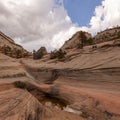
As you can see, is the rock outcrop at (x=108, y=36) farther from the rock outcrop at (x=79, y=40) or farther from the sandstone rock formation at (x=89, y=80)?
the sandstone rock formation at (x=89, y=80)

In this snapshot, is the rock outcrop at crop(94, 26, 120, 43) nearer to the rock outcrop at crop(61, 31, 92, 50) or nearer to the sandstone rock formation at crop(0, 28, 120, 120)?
the rock outcrop at crop(61, 31, 92, 50)

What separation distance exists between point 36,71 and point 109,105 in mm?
14036

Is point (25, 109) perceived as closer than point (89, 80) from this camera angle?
Yes

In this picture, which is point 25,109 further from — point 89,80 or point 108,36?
point 108,36

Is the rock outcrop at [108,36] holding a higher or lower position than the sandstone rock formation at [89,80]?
higher

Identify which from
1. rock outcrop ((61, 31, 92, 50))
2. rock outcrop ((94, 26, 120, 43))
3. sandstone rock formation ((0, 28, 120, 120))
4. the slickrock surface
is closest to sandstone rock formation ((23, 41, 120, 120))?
sandstone rock formation ((0, 28, 120, 120))

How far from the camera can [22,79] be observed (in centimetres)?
2181

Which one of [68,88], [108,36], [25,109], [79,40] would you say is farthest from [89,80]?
[79,40]

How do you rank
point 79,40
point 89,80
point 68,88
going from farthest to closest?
1. point 79,40
2. point 68,88
3. point 89,80

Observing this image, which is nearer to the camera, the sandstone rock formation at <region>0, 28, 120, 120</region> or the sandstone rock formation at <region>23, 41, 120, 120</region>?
the sandstone rock formation at <region>0, 28, 120, 120</region>

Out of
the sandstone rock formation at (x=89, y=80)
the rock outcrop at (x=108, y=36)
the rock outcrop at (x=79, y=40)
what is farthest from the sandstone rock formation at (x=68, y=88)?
the rock outcrop at (x=79, y=40)

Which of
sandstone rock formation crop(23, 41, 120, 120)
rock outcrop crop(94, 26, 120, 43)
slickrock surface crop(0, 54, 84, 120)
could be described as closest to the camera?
slickrock surface crop(0, 54, 84, 120)

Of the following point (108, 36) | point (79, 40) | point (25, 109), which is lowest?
point (25, 109)

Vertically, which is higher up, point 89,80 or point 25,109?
point 89,80
